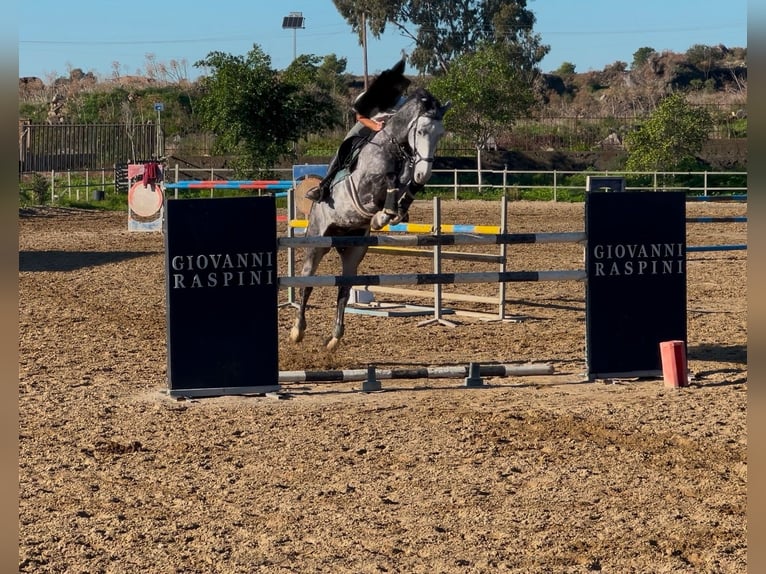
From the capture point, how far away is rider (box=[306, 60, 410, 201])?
899cm

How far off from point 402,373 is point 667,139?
103ft

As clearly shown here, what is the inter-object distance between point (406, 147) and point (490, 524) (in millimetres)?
4199

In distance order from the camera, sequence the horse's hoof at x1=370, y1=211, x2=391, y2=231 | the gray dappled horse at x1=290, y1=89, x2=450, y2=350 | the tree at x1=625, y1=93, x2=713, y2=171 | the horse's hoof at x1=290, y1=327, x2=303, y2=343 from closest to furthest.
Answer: the gray dappled horse at x1=290, y1=89, x2=450, y2=350
the horse's hoof at x1=370, y1=211, x2=391, y2=231
the horse's hoof at x1=290, y1=327, x2=303, y2=343
the tree at x1=625, y1=93, x2=713, y2=171

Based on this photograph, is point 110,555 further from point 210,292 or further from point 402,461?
point 210,292

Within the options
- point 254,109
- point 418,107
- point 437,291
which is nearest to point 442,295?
point 437,291

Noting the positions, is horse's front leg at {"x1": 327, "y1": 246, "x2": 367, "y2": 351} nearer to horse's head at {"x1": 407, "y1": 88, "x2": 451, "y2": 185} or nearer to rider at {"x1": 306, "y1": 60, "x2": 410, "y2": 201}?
rider at {"x1": 306, "y1": 60, "x2": 410, "y2": 201}

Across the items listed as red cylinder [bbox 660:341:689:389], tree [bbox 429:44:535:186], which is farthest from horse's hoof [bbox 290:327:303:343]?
tree [bbox 429:44:535:186]

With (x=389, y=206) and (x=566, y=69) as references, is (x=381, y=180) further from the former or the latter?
(x=566, y=69)

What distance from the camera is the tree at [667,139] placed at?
37.2 meters

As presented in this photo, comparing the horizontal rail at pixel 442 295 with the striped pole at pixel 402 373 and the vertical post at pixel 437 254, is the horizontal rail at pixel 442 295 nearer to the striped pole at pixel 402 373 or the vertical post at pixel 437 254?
the vertical post at pixel 437 254

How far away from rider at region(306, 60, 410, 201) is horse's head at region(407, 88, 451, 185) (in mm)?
503

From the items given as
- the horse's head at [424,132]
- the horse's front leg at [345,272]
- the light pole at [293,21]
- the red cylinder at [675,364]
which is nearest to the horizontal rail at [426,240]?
the horse's head at [424,132]

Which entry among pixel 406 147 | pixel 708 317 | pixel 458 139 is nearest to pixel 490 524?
pixel 406 147

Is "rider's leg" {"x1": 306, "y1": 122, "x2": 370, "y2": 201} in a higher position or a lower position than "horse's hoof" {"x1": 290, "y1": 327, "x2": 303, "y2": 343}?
higher
